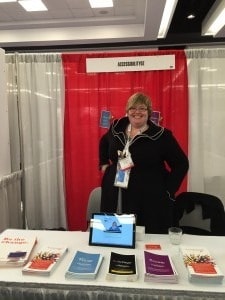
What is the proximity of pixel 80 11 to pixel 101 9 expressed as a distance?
329 millimetres

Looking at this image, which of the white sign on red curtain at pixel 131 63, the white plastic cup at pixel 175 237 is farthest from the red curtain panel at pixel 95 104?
the white plastic cup at pixel 175 237

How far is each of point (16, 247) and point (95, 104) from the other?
6.24 feet

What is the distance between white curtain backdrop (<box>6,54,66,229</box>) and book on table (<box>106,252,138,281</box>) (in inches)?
77.3

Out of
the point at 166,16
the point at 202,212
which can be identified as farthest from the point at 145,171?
the point at 166,16

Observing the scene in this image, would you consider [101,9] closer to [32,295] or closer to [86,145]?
[86,145]

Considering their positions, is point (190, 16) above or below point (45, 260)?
above

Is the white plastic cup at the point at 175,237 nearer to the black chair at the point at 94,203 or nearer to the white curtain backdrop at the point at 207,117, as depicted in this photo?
the black chair at the point at 94,203

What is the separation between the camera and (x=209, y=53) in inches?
117

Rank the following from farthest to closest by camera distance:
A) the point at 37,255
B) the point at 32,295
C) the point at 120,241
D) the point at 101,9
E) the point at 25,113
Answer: the point at 101,9, the point at 25,113, the point at 120,241, the point at 37,255, the point at 32,295

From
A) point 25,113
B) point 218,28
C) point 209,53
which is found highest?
point 218,28

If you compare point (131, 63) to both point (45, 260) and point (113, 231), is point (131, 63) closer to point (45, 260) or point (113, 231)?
point (113, 231)

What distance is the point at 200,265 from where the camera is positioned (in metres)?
1.28

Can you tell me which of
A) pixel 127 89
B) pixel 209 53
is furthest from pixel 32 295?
pixel 209 53

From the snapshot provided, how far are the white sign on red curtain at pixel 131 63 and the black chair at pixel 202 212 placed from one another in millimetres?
1370
